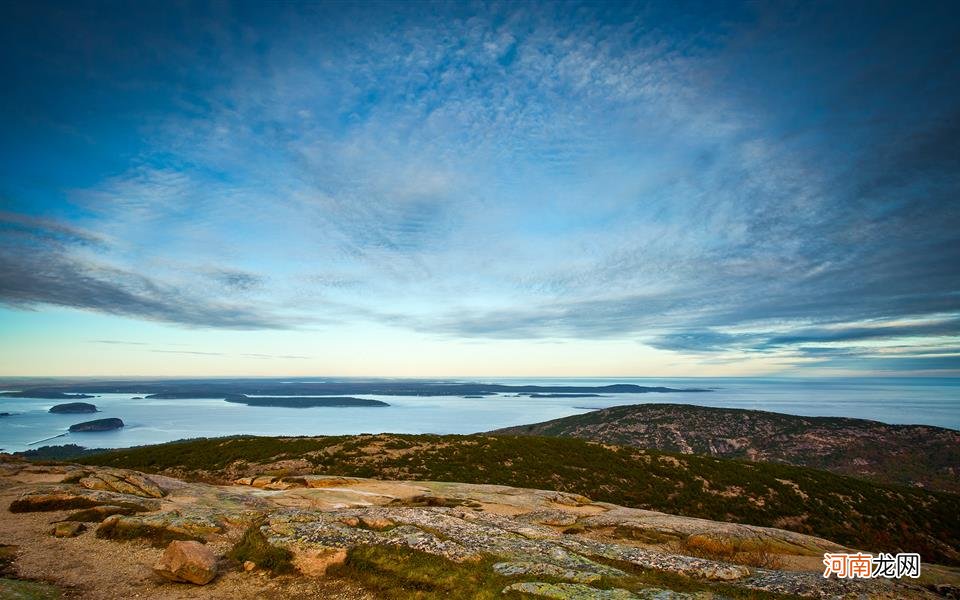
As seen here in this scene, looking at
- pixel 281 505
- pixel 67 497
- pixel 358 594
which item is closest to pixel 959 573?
pixel 358 594

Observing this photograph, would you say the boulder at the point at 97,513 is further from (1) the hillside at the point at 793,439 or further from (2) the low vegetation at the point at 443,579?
(1) the hillside at the point at 793,439

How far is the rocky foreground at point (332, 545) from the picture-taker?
1222 cm

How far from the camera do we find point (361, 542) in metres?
14.4

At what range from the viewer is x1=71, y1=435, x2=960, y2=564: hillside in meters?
37.4

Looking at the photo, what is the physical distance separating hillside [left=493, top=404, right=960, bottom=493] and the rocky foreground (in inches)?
4308

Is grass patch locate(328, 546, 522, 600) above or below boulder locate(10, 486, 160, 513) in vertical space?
above

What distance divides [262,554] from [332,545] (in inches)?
90.7

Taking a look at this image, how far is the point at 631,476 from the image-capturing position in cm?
4272

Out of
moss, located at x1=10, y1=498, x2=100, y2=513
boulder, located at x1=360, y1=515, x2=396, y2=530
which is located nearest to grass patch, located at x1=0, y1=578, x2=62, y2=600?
boulder, located at x1=360, y1=515, x2=396, y2=530

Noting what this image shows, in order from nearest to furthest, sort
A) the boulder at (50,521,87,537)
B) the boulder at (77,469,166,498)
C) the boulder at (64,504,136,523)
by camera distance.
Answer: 1. the boulder at (50,521,87,537)
2. the boulder at (64,504,136,523)
3. the boulder at (77,469,166,498)

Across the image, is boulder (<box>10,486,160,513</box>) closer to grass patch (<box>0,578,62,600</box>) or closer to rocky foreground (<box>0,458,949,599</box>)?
rocky foreground (<box>0,458,949,599</box>)

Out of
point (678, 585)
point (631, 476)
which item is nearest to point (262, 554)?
point (678, 585)

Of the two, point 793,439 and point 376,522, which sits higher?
point 376,522

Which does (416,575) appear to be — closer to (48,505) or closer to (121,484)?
(48,505)
